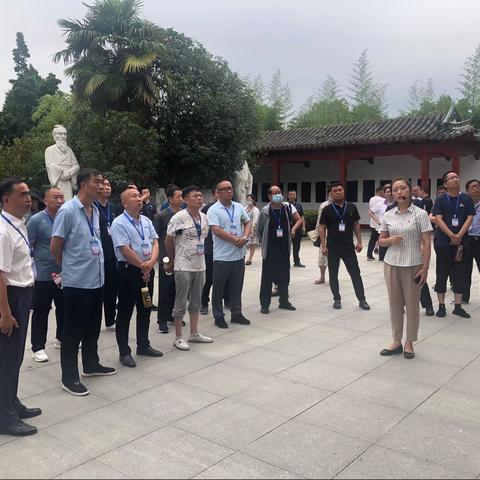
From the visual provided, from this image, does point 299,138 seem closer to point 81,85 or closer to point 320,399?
point 81,85

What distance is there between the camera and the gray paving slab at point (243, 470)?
2.82m

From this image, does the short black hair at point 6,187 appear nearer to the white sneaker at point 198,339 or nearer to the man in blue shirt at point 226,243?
the white sneaker at point 198,339

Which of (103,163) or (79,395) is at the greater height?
(103,163)

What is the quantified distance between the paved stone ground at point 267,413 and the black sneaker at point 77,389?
7cm

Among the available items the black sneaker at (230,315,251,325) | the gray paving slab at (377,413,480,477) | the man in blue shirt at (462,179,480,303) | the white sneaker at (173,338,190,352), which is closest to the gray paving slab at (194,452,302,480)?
the gray paving slab at (377,413,480,477)

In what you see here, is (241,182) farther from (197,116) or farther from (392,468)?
(392,468)

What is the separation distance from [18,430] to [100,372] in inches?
45.2

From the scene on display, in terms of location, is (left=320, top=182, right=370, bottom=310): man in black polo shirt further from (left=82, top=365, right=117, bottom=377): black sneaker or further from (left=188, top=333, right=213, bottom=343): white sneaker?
(left=82, top=365, right=117, bottom=377): black sneaker

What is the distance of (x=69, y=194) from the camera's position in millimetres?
12148

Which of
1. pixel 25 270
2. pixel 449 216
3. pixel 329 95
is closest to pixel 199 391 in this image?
pixel 25 270

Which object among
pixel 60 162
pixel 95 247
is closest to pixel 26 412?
pixel 95 247

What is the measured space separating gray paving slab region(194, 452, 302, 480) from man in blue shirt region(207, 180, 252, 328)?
308cm

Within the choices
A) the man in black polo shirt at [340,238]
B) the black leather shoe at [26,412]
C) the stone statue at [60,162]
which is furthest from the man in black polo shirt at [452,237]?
the stone statue at [60,162]

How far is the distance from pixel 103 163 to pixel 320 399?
11.0 metres
